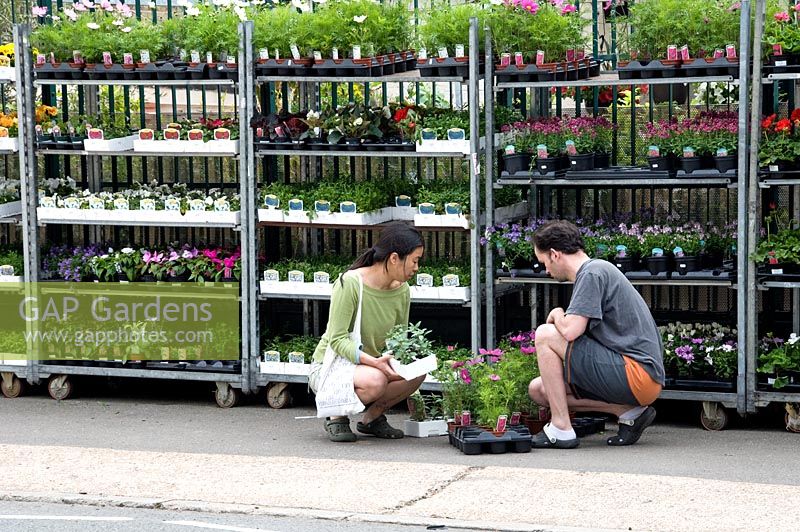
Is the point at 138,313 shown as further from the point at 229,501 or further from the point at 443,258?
the point at 229,501

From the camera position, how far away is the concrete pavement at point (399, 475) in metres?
6.81

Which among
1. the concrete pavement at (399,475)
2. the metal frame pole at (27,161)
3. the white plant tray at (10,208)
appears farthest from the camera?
the white plant tray at (10,208)

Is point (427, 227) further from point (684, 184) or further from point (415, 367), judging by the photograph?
point (684, 184)

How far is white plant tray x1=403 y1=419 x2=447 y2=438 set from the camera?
29.6 feet

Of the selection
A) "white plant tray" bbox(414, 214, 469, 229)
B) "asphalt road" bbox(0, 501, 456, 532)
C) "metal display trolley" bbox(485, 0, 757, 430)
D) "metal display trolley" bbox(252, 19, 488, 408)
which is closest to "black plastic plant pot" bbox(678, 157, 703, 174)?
"metal display trolley" bbox(485, 0, 757, 430)

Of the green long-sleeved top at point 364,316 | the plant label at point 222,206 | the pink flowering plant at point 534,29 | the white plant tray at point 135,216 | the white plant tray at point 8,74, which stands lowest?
the green long-sleeved top at point 364,316

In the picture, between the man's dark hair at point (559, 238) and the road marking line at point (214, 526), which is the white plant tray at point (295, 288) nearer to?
the man's dark hair at point (559, 238)

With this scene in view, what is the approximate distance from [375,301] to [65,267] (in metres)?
3.16

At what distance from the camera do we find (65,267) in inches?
420

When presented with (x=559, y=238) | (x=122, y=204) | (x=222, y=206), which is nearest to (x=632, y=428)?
(x=559, y=238)

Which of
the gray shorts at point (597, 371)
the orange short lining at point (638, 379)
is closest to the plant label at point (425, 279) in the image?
the gray shorts at point (597, 371)

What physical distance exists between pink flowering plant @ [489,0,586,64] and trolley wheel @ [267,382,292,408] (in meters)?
2.91

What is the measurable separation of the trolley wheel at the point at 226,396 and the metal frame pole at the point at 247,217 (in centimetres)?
17

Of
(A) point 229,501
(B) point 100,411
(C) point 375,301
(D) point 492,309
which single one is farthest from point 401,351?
(B) point 100,411
